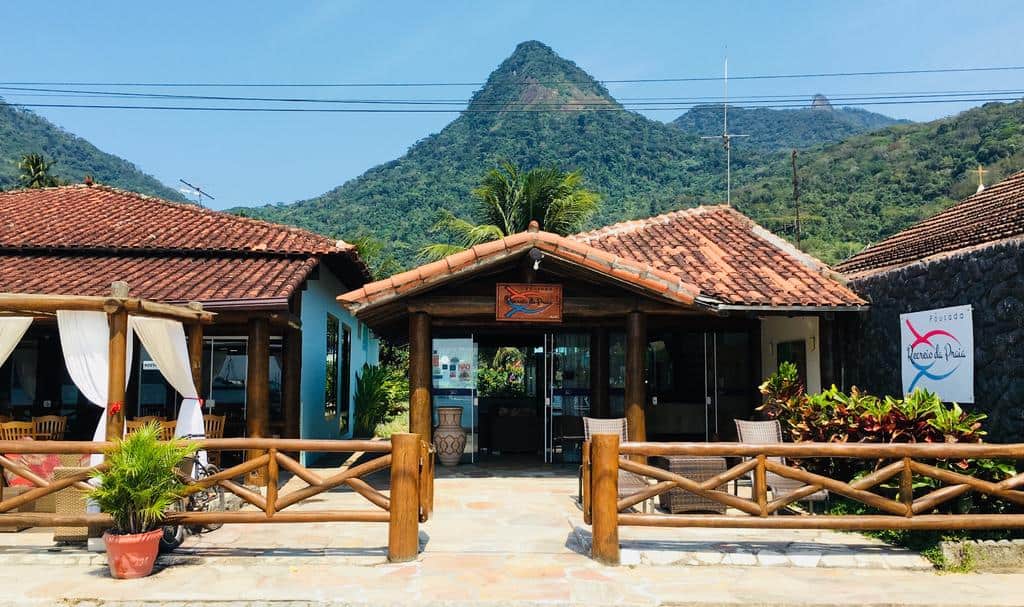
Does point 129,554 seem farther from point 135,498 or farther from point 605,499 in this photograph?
point 605,499

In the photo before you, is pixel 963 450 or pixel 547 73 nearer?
pixel 963 450

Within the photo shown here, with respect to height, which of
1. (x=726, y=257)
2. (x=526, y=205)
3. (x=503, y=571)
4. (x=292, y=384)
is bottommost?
(x=503, y=571)

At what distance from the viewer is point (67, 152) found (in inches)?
2415

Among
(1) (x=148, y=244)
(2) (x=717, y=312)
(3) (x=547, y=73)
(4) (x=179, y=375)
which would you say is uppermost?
(3) (x=547, y=73)

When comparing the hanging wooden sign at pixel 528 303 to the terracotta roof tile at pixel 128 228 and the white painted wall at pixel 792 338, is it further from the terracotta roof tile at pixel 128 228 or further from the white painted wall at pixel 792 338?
the white painted wall at pixel 792 338

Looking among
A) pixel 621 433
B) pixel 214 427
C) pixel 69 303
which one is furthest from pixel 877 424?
pixel 214 427

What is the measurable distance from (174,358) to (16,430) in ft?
11.5

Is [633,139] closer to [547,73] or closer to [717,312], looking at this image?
[547,73]

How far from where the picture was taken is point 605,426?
9422 millimetres

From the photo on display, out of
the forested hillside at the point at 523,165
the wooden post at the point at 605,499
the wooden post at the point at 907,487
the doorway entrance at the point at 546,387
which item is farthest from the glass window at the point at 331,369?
the forested hillside at the point at 523,165

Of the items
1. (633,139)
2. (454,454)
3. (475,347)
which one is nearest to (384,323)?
(475,347)

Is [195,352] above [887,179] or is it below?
below

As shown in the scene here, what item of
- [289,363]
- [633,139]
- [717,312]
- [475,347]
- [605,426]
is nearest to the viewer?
[605,426]

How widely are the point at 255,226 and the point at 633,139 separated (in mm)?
48150
